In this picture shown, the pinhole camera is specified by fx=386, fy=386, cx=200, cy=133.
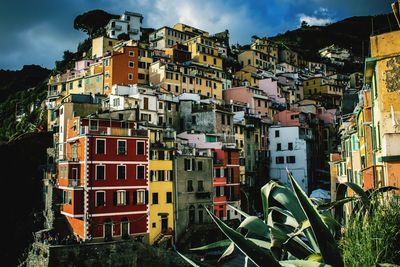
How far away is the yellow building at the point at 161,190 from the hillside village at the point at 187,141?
0.35 feet

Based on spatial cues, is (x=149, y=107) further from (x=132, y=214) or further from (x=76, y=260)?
(x=76, y=260)

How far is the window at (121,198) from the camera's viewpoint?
3469cm

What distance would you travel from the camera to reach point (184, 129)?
54.0 m

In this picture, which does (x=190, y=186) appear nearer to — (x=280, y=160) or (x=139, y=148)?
(x=139, y=148)

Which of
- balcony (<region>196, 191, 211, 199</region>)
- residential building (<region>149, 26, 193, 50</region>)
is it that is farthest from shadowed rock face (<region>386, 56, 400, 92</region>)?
residential building (<region>149, 26, 193, 50</region>)

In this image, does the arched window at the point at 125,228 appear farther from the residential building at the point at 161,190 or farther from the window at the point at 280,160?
the window at the point at 280,160

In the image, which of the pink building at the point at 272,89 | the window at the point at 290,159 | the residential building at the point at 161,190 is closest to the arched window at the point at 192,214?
the residential building at the point at 161,190

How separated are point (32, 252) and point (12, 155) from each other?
23913 mm

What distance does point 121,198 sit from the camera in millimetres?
35031

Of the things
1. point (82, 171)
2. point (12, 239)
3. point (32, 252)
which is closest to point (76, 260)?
point (32, 252)

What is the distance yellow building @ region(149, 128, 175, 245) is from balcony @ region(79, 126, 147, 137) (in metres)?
1.97

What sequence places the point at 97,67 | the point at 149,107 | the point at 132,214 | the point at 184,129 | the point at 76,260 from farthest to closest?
the point at 97,67
the point at 184,129
the point at 149,107
the point at 132,214
the point at 76,260

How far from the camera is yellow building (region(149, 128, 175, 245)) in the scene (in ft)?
121

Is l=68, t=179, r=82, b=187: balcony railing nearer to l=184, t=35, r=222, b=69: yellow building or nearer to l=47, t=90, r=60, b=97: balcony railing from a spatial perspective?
l=47, t=90, r=60, b=97: balcony railing
